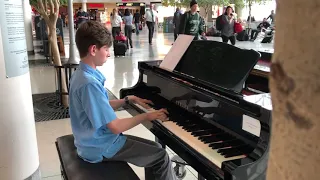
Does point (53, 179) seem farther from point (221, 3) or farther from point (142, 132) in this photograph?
point (221, 3)

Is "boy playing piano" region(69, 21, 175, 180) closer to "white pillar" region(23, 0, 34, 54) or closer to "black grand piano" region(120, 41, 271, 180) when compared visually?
"black grand piano" region(120, 41, 271, 180)

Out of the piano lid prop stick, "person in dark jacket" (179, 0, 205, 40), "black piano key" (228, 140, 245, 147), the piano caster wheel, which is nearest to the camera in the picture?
"black piano key" (228, 140, 245, 147)

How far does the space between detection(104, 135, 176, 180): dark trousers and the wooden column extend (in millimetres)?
1866

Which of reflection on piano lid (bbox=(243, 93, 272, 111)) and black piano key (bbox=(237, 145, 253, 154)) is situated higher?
reflection on piano lid (bbox=(243, 93, 272, 111))

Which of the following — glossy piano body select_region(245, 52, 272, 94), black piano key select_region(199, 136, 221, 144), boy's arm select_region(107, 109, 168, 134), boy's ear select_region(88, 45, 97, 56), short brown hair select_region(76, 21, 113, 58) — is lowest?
black piano key select_region(199, 136, 221, 144)

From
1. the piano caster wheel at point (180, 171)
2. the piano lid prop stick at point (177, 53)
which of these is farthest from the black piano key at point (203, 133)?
the piano caster wheel at point (180, 171)

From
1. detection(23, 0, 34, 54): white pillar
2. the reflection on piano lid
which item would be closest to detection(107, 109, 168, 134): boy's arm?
the reflection on piano lid

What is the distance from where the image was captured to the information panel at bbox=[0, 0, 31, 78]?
8.44 feet

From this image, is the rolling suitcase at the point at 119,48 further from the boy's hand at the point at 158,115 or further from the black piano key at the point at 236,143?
the black piano key at the point at 236,143

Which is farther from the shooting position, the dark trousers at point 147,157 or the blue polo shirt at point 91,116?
the dark trousers at point 147,157

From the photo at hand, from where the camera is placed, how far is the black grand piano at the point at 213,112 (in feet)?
5.62

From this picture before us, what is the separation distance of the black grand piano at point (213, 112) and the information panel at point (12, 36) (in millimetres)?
1033

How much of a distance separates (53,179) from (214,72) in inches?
79.7

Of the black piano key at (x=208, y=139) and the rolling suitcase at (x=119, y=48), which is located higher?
the rolling suitcase at (x=119, y=48)
